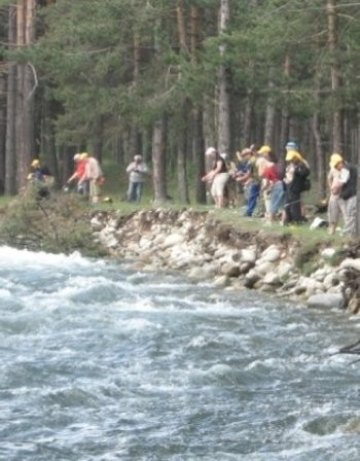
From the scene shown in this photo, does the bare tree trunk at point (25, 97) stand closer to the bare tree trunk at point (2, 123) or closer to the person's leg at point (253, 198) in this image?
the bare tree trunk at point (2, 123)

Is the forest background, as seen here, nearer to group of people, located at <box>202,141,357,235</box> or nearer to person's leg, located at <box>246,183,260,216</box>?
group of people, located at <box>202,141,357,235</box>

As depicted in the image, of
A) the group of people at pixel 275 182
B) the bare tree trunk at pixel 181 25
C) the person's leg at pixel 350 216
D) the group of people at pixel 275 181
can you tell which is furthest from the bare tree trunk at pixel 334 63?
the bare tree trunk at pixel 181 25

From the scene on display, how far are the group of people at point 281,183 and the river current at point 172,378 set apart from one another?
2.61m

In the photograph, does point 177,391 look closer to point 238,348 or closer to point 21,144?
point 238,348

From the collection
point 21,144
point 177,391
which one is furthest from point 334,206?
point 21,144

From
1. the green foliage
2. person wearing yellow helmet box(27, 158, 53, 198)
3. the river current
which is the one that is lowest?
the river current

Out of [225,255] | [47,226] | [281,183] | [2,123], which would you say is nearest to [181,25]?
[47,226]

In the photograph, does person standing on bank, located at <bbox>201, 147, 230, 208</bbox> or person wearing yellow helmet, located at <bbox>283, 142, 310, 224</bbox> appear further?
person standing on bank, located at <bbox>201, 147, 230, 208</bbox>

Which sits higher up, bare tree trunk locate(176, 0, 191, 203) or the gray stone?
bare tree trunk locate(176, 0, 191, 203)

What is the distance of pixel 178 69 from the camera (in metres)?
26.9

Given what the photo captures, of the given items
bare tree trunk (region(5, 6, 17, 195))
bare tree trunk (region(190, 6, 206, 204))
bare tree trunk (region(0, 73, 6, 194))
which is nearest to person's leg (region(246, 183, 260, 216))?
bare tree trunk (region(190, 6, 206, 204))

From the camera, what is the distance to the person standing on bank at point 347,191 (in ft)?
59.6

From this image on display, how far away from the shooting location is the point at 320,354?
12.2 metres

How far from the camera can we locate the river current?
866 cm
